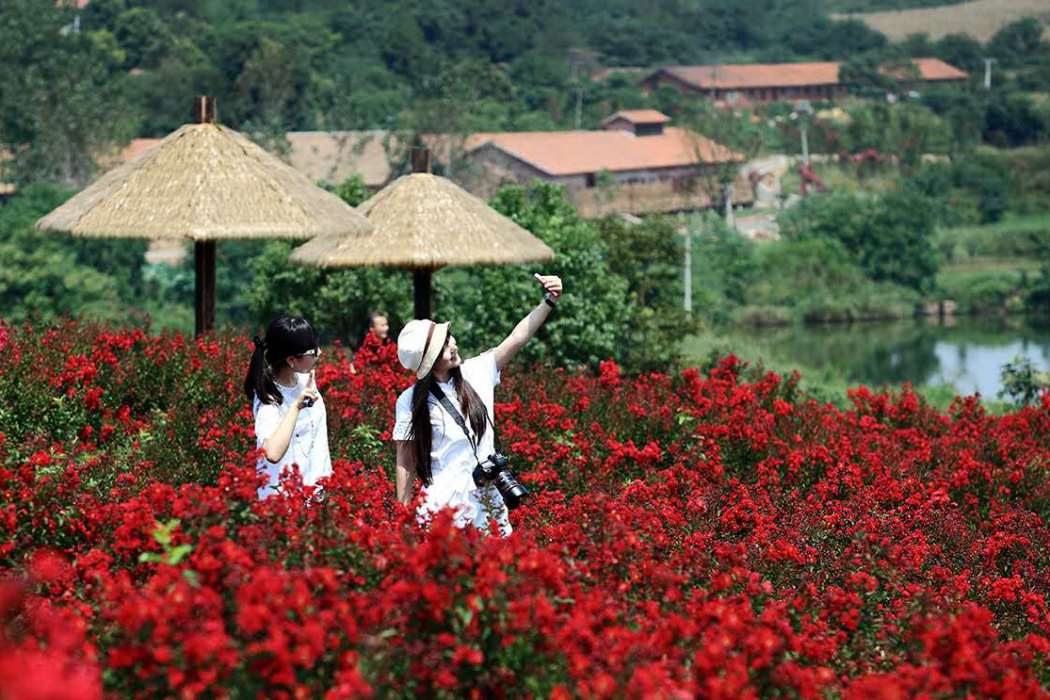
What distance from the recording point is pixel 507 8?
86.0 meters

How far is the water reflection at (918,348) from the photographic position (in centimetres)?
3138

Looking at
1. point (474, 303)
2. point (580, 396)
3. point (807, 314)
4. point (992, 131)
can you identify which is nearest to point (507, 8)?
point (992, 131)

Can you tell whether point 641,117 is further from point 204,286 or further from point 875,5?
point 875,5

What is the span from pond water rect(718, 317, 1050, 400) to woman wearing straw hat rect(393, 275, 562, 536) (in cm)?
2474

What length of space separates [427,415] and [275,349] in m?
0.53

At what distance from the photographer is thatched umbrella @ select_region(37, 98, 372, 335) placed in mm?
10078

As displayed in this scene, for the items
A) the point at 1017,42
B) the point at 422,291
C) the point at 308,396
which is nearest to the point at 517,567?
the point at 308,396

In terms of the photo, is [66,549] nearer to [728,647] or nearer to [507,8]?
[728,647]

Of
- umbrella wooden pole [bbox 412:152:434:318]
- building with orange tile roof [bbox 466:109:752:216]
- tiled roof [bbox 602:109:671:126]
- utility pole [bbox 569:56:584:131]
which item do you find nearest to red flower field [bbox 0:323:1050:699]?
umbrella wooden pole [bbox 412:152:434:318]

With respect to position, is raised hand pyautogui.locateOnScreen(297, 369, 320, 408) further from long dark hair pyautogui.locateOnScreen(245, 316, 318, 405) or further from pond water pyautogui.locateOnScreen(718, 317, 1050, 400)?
pond water pyautogui.locateOnScreen(718, 317, 1050, 400)

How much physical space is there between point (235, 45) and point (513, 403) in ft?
153

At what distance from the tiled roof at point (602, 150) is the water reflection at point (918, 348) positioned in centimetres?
1253

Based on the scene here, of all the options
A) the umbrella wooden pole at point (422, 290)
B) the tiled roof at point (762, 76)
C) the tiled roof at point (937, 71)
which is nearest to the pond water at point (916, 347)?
the umbrella wooden pole at point (422, 290)

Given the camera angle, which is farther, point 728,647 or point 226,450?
point 226,450
